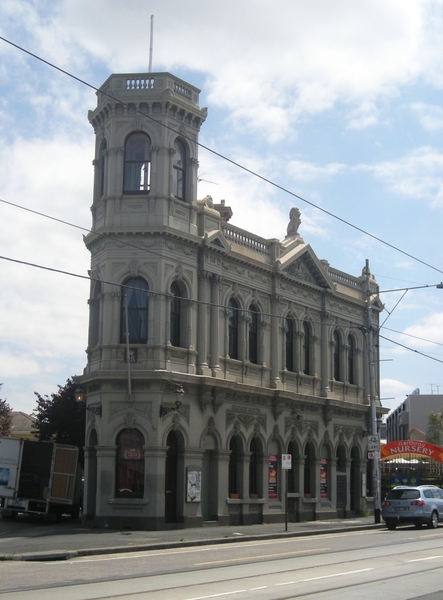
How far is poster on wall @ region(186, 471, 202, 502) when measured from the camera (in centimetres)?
2778

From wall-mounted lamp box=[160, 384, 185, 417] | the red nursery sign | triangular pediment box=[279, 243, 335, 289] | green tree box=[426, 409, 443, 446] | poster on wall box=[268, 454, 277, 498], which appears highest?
triangular pediment box=[279, 243, 335, 289]

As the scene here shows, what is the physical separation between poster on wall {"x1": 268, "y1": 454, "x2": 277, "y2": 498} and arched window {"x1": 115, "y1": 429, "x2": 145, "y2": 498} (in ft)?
23.1

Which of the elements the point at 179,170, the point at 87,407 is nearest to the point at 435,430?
the point at 179,170

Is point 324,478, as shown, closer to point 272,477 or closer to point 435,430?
point 272,477

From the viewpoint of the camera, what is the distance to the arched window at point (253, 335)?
32562mm

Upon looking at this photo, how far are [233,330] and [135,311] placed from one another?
4.94m

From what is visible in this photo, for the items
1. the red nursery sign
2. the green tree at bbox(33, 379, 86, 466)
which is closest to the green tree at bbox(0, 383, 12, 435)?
the green tree at bbox(33, 379, 86, 466)

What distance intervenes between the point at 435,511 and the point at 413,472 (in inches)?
587

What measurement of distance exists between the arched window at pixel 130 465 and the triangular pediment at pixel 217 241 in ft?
23.3

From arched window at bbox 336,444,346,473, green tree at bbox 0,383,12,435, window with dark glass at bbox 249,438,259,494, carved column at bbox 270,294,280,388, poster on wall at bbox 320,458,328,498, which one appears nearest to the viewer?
window with dark glass at bbox 249,438,259,494

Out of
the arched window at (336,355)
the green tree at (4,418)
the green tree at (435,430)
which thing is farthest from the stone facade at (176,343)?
the green tree at (435,430)

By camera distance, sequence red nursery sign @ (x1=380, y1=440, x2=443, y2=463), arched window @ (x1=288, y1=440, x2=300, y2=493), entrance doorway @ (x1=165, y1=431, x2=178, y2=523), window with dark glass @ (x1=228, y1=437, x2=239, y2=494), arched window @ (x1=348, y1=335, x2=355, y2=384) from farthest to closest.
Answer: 1. red nursery sign @ (x1=380, y1=440, x2=443, y2=463)
2. arched window @ (x1=348, y1=335, x2=355, y2=384)
3. arched window @ (x1=288, y1=440, x2=300, y2=493)
4. window with dark glass @ (x1=228, y1=437, x2=239, y2=494)
5. entrance doorway @ (x1=165, y1=431, x2=178, y2=523)

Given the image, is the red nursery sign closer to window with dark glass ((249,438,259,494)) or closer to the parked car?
window with dark glass ((249,438,259,494))

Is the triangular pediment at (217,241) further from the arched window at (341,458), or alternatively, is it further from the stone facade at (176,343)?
the arched window at (341,458)
